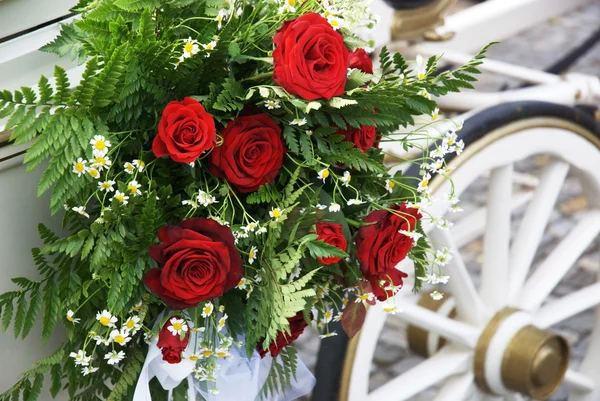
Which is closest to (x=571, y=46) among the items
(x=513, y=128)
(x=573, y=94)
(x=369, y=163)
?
(x=573, y=94)

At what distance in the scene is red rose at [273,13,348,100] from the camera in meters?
0.89

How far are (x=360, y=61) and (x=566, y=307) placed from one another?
94 cm

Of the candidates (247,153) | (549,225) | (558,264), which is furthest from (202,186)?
(549,225)

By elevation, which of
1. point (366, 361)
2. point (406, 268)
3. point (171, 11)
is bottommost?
point (366, 361)

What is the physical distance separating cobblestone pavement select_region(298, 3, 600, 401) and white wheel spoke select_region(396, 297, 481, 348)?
0.29m

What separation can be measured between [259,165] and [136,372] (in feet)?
0.95

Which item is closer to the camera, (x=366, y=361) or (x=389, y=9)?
(x=366, y=361)

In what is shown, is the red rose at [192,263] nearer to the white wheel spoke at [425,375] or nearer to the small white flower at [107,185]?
the small white flower at [107,185]

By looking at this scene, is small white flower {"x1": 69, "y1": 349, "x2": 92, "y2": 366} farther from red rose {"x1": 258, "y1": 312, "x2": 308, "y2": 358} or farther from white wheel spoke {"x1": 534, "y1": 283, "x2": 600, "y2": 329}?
white wheel spoke {"x1": 534, "y1": 283, "x2": 600, "y2": 329}

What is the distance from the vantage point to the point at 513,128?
1.47 metres

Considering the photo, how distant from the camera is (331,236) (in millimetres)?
944

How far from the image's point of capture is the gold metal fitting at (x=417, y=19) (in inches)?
81.1

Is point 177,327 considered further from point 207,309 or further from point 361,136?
point 361,136

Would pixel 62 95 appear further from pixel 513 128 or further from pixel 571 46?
pixel 571 46
